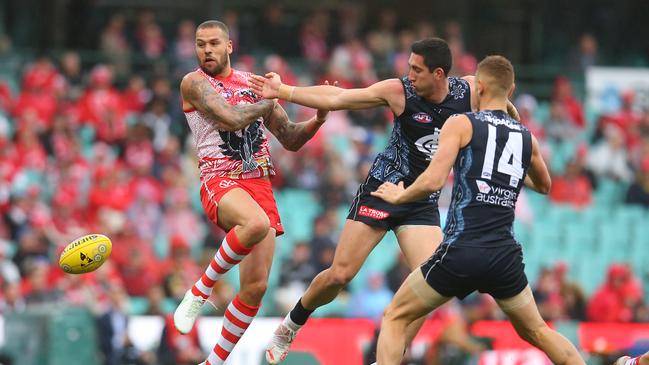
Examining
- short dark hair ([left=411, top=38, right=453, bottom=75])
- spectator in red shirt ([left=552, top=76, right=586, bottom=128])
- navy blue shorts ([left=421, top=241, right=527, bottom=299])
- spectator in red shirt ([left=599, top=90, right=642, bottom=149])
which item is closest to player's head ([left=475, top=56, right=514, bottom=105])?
short dark hair ([left=411, top=38, right=453, bottom=75])

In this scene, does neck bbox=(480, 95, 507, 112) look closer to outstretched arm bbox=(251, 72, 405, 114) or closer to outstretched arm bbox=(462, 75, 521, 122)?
outstretched arm bbox=(462, 75, 521, 122)

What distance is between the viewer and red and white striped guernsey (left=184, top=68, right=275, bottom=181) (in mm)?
10359

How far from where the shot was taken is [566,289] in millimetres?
17281

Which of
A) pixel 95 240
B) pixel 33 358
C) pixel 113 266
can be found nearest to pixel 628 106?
pixel 113 266

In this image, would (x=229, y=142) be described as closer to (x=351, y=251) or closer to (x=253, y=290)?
(x=253, y=290)

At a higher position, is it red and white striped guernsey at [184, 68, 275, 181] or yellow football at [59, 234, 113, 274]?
red and white striped guernsey at [184, 68, 275, 181]

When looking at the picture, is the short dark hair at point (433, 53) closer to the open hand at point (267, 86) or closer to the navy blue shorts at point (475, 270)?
the open hand at point (267, 86)

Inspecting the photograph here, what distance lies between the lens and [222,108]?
1005 cm

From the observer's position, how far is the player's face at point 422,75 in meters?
9.76

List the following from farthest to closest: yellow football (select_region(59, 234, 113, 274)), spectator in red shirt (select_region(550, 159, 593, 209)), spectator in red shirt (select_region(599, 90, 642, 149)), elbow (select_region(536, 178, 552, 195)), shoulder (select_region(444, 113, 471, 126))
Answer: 1. spectator in red shirt (select_region(599, 90, 642, 149))
2. spectator in red shirt (select_region(550, 159, 593, 209))
3. yellow football (select_region(59, 234, 113, 274))
4. elbow (select_region(536, 178, 552, 195))
5. shoulder (select_region(444, 113, 471, 126))

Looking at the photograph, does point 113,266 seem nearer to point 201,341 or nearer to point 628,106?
point 201,341

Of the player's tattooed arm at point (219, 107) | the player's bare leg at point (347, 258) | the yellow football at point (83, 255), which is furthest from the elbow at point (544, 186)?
the yellow football at point (83, 255)

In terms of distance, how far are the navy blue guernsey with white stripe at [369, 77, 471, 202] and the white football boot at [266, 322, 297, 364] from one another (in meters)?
1.51

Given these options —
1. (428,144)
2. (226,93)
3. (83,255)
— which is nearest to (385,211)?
(428,144)
